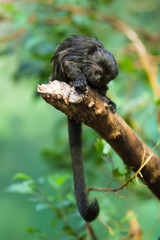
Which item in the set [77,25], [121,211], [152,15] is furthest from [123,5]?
[121,211]

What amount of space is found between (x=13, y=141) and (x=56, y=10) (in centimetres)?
173

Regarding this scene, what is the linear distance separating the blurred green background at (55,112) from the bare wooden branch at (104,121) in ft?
1.63

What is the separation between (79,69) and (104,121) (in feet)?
1.35

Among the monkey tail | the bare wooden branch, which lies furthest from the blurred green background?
A: the bare wooden branch

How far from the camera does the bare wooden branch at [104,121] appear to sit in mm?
1159

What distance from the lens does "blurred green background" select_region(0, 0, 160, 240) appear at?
96.4 inches

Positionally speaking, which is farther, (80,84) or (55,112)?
(55,112)

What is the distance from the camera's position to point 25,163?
12.4 feet

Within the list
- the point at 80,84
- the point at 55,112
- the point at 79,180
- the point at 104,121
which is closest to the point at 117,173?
the point at 79,180

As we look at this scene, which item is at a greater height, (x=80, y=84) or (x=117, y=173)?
(x=80, y=84)

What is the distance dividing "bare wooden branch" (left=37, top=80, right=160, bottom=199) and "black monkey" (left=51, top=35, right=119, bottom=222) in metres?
0.16

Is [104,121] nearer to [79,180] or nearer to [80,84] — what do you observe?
[80,84]

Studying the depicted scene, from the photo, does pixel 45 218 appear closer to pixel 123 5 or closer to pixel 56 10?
pixel 56 10

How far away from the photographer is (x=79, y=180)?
4.49 ft
